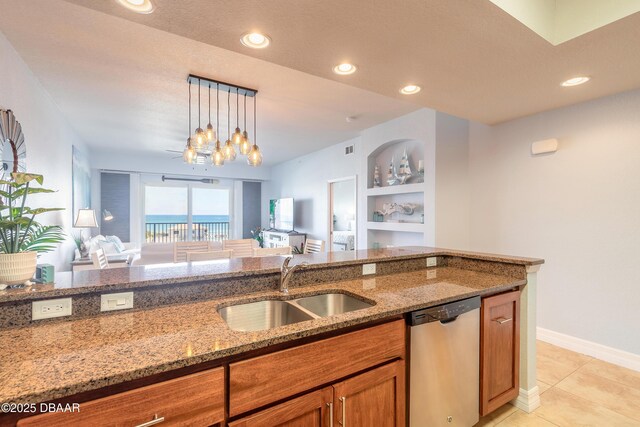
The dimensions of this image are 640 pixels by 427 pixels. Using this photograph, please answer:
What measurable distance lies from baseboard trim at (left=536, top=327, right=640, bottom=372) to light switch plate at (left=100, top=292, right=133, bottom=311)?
3.67m

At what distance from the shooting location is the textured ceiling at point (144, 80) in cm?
210

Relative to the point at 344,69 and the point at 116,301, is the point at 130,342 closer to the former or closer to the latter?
the point at 116,301

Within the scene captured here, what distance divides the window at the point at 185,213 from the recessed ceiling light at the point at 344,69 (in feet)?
22.4

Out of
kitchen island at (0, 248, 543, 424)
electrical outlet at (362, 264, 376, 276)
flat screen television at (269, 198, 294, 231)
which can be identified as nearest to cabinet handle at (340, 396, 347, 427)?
kitchen island at (0, 248, 543, 424)

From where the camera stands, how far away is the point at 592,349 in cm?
267

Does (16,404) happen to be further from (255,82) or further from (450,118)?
(450,118)

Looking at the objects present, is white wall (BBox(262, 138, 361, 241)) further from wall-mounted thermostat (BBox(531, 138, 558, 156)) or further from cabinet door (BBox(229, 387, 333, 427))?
cabinet door (BBox(229, 387, 333, 427))

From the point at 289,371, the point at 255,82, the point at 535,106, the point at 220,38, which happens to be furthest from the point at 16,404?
the point at 535,106

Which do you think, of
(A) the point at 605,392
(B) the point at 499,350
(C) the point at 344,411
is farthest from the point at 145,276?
(A) the point at 605,392

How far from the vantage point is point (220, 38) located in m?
1.64

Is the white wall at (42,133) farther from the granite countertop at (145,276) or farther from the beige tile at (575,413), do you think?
the beige tile at (575,413)

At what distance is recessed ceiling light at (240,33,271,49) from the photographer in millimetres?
1624

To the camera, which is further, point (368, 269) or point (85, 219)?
point (85, 219)

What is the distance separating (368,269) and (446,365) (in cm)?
74
